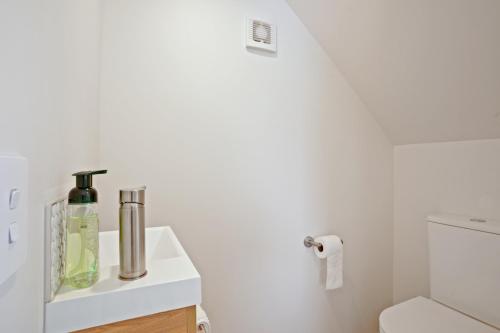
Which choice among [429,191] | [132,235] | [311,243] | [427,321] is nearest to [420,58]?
[429,191]

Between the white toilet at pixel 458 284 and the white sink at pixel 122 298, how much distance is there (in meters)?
1.06

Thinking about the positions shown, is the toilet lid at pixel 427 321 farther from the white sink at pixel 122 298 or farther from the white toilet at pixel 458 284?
the white sink at pixel 122 298

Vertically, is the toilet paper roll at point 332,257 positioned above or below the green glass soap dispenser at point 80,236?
below

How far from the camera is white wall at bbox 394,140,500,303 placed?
1.32m

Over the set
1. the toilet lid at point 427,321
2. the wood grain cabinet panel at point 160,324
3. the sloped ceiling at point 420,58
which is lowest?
the toilet lid at point 427,321

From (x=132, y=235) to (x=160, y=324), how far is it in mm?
186

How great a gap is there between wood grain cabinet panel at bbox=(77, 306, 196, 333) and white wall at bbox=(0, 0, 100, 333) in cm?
12

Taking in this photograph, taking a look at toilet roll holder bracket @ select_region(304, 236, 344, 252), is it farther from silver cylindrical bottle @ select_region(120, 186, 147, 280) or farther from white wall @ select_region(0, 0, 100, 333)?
white wall @ select_region(0, 0, 100, 333)

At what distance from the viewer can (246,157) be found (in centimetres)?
135

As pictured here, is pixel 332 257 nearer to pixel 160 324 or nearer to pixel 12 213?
pixel 160 324

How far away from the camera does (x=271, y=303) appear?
1396 mm

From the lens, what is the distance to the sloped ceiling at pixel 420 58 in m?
1.07

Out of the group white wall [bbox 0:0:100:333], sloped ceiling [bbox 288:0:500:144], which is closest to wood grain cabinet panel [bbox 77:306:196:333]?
white wall [bbox 0:0:100:333]

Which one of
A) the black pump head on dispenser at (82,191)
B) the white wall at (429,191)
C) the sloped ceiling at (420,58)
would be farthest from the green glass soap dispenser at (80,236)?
the white wall at (429,191)
